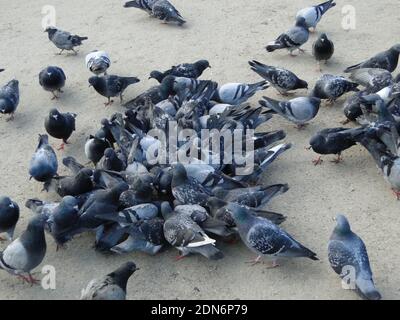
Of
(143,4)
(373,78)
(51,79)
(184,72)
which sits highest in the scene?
(373,78)

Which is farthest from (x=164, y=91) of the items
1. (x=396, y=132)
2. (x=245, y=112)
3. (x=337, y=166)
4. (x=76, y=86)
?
(x=396, y=132)

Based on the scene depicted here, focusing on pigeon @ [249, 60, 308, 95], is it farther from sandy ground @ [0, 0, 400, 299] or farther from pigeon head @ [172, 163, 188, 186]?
pigeon head @ [172, 163, 188, 186]

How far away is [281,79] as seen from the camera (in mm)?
9117

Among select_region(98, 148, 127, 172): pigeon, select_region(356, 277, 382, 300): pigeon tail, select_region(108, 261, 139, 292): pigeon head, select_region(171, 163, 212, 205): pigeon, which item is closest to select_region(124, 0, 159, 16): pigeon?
select_region(98, 148, 127, 172): pigeon

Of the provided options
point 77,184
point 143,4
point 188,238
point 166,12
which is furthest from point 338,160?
point 143,4

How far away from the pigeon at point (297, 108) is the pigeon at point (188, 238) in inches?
101

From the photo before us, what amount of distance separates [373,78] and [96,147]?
404cm

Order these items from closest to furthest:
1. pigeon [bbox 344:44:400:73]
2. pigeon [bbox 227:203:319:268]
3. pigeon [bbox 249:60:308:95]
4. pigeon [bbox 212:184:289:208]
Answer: pigeon [bbox 227:203:319:268]
pigeon [bbox 212:184:289:208]
pigeon [bbox 249:60:308:95]
pigeon [bbox 344:44:400:73]

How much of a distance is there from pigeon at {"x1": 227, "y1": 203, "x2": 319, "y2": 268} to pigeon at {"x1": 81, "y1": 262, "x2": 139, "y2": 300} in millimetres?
1208

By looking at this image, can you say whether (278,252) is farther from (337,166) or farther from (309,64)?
(309,64)

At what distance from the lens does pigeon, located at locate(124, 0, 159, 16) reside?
1199 centimetres

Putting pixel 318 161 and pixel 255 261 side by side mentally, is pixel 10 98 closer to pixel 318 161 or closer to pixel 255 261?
pixel 318 161

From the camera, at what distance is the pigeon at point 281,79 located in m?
9.11

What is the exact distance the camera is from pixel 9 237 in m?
6.95
